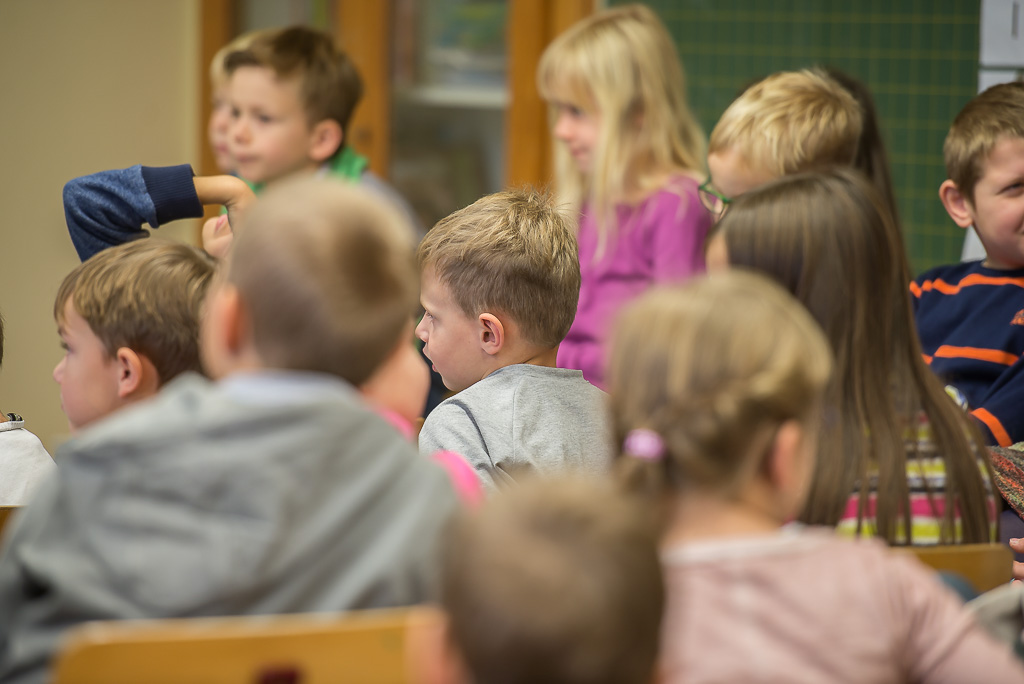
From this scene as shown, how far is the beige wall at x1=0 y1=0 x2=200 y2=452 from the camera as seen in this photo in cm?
263

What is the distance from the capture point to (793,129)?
1.96m

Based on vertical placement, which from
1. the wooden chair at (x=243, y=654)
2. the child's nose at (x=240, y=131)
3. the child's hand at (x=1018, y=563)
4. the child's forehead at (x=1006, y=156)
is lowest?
the child's hand at (x=1018, y=563)

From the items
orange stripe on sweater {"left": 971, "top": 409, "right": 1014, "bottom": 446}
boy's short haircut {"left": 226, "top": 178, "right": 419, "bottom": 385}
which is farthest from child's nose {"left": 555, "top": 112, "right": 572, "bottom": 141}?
boy's short haircut {"left": 226, "top": 178, "right": 419, "bottom": 385}

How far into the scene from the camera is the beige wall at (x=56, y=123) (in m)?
2.63

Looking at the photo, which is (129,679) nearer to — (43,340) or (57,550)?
(57,550)

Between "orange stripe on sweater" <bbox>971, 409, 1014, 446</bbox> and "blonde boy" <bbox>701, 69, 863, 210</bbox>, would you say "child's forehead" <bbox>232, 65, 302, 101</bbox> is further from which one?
"orange stripe on sweater" <bbox>971, 409, 1014, 446</bbox>

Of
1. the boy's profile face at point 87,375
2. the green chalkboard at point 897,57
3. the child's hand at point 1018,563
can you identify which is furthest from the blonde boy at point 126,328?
the green chalkboard at point 897,57

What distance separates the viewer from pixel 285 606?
32.7 inches

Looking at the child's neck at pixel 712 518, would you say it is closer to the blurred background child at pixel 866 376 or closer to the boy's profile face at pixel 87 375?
the blurred background child at pixel 866 376

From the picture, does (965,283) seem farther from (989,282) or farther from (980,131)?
(980,131)

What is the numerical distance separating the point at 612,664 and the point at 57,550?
0.47 metres

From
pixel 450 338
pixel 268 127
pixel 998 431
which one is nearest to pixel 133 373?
pixel 450 338

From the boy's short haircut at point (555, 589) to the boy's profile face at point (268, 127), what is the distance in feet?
6.31

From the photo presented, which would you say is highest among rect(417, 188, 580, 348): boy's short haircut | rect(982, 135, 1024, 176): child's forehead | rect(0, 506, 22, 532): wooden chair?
rect(982, 135, 1024, 176): child's forehead
